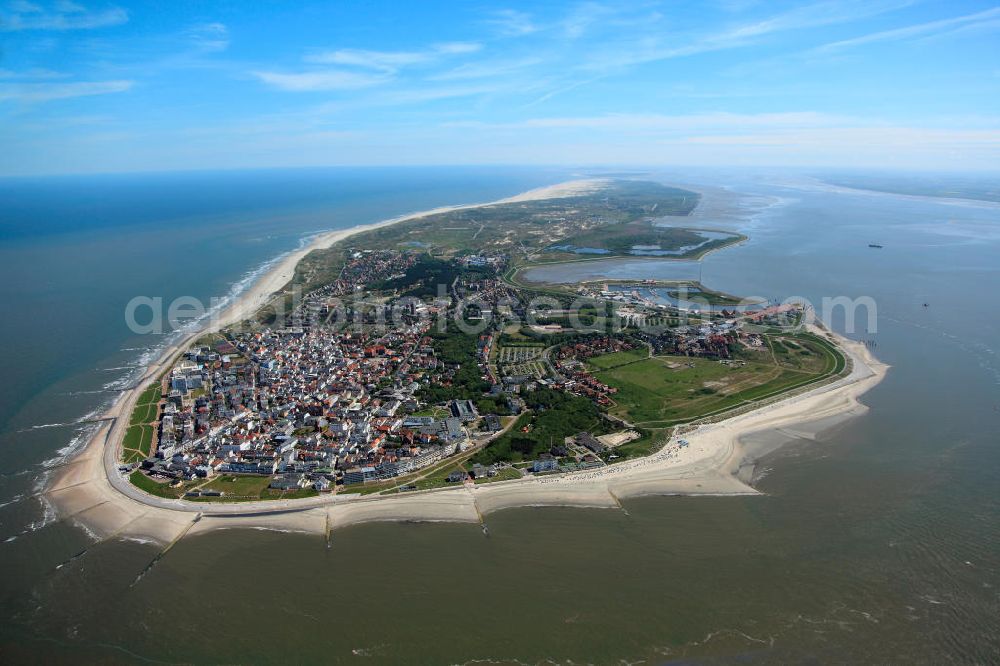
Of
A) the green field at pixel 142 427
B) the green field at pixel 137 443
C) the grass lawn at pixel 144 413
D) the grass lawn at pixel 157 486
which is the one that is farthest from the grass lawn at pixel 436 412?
the grass lawn at pixel 144 413

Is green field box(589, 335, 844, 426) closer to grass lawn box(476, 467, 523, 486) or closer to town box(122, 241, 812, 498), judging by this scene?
town box(122, 241, 812, 498)

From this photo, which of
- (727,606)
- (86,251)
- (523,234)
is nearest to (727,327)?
(727,606)

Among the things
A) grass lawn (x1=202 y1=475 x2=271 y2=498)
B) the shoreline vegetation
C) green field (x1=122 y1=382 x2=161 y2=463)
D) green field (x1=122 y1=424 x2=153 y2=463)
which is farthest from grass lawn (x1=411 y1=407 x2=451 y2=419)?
green field (x1=122 y1=382 x2=161 y2=463)

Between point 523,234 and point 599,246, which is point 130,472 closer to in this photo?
point 599,246

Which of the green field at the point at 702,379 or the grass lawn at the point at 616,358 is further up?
the grass lawn at the point at 616,358

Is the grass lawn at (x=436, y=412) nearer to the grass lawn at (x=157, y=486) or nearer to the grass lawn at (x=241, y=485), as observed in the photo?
the grass lawn at (x=241, y=485)

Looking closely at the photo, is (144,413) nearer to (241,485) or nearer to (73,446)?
(73,446)
